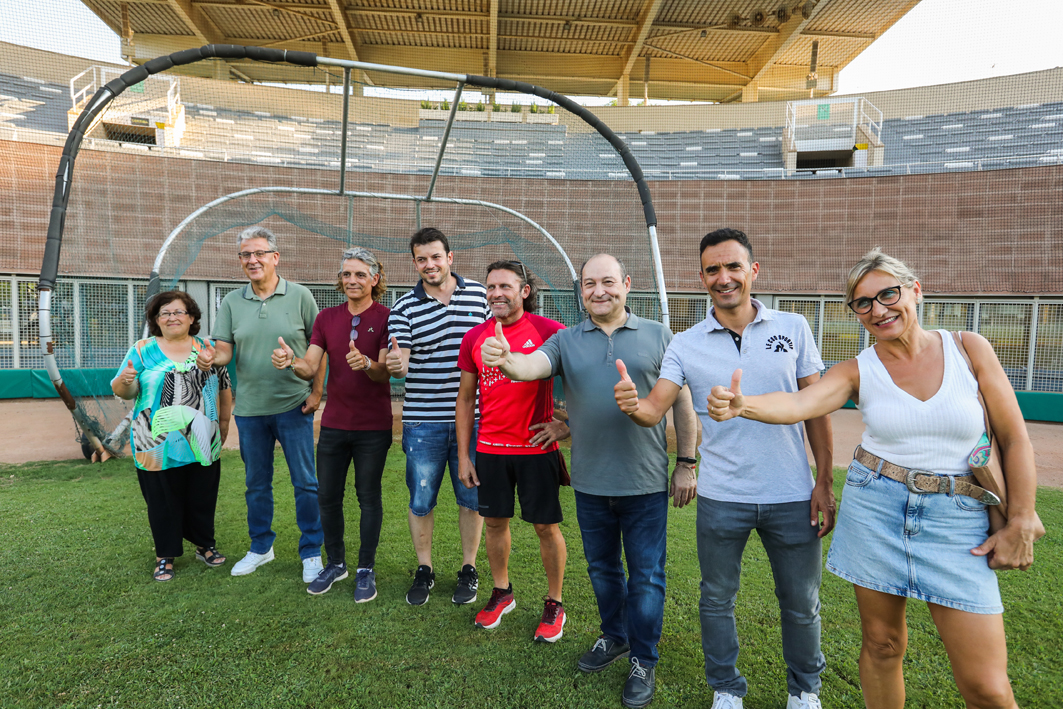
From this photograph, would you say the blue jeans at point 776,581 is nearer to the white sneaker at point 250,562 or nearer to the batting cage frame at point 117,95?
the white sneaker at point 250,562

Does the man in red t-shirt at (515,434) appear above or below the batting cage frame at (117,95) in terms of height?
below

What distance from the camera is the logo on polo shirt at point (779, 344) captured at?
198 cm

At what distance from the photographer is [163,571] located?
10.5ft

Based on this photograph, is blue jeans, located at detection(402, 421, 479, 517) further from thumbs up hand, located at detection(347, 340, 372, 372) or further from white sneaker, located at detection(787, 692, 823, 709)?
white sneaker, located at detection(787, 692, 823, 709)

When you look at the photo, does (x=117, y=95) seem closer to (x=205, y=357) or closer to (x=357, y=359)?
(x=205, y=357)

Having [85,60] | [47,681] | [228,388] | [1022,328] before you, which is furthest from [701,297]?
[85,60]

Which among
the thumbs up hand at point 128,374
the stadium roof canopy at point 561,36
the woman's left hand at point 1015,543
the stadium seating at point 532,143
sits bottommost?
the woman's left hand at point 1015,543

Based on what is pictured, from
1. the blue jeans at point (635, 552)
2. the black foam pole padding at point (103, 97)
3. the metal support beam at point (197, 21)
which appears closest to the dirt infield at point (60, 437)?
the black foam pole padding at point (103, 97)

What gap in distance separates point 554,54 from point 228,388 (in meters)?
20.1

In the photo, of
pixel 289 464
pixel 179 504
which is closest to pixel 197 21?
pixel 179 504

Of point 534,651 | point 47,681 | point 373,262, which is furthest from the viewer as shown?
point 373,262

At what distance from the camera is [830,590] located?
3.15m

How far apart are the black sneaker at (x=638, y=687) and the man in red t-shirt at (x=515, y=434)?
1.62 ft

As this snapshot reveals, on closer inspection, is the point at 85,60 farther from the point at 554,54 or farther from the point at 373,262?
the point at 373,262
